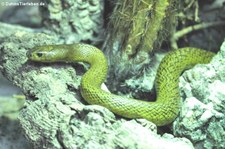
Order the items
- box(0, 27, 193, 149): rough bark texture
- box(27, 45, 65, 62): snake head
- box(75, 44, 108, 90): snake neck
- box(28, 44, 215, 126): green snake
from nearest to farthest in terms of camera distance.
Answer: box(0, 27, 193, 149): rough bark texture, box(28, 44, 215, 126): green snake, box(75, 44, 108, 90): snake neck, box(27, 45, 65, 62): snake head

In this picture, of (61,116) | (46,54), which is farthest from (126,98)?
(46,54)

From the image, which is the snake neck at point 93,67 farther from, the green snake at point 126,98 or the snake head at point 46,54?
the snake head at point 46,54

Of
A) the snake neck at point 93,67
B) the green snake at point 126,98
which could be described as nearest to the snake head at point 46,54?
the green snake at point 126,98

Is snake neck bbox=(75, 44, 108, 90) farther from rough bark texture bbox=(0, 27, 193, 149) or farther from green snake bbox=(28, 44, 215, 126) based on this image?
rough bark texture bbox=(0, 27, 193, 149)

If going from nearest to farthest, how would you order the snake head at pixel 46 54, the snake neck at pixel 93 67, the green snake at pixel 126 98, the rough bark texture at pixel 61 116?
the rough bark texture at pixel 61 116 < the green snake at pixel 126 98 < the snake neck at pixel 93 67 < the snake head at pixel 46 54

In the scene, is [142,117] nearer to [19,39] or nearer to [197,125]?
[197,125]

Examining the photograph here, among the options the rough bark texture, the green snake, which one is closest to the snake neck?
the green snake

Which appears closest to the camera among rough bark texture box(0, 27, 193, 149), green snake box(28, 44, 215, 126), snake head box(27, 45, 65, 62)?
rough bark texture box(0, 27, 193, 149)

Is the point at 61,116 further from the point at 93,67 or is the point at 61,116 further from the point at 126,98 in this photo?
the point at 93,67
